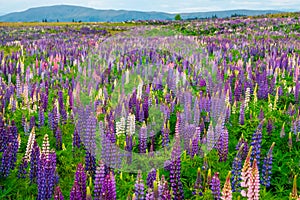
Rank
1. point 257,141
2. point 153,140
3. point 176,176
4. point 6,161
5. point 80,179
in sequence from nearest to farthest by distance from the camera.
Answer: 1. point 80,179
2. point 176,176
3. point 6,161
4. point 257,141
5. point 153,140

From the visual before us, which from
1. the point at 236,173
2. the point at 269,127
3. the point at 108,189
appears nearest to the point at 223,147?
the point at 236,173

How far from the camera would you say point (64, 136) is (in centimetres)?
586

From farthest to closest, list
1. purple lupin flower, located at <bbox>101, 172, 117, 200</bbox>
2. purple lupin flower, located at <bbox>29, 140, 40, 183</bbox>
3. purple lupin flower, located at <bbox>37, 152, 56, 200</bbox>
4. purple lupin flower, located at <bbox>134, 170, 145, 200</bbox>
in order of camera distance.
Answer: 1. purple lupin flower, located at <bbox>29, 140, 40, 183</bbox>
2. purple lupin flower, located at <bbox>37, 152, 56, 200</bbox>
3. purple lupin flower, located at <bbox>134, 170, 145, 200</bbox>
4. purple lupin flower, located at <bbox>101, 172, 117, 200</bbox>

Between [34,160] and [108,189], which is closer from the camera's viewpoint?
[108,189]

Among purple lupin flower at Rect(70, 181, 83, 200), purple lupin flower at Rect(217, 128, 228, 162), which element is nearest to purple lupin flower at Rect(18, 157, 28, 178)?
purple lupin flower at Rect(70, 181, 83, 200)

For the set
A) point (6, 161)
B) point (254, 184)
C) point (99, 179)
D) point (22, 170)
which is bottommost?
point (22, 170)

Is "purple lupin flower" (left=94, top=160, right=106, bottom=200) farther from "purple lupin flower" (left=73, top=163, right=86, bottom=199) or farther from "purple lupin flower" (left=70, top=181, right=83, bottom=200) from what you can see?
"purple lupin flower" (left=70, top=181, right=83, bottom=200)

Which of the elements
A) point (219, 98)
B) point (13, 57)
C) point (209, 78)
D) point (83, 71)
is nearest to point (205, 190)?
point (219, 98)

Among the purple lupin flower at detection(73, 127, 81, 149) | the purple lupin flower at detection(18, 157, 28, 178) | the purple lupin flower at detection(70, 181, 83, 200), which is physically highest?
the purple lupin flower at detection(70, 181, 83, 200)

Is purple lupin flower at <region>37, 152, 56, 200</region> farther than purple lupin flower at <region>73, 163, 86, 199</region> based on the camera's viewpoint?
Yes

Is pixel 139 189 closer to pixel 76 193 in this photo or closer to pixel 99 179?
pixel 99 179

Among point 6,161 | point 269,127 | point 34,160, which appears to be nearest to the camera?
point 34,160

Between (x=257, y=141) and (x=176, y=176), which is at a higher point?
(x=257, y=141)

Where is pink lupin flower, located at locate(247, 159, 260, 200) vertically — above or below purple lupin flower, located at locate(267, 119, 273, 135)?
above
